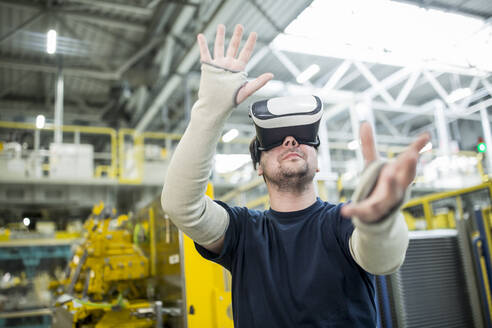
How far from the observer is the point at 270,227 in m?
1.76

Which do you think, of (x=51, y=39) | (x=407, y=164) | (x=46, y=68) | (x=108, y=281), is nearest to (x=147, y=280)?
(x=108, y=281)

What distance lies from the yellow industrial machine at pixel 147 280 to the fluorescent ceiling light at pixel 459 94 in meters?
3.11

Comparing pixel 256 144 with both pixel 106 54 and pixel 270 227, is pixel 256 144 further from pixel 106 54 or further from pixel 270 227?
pixel 106 54

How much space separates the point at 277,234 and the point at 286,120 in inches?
20.1

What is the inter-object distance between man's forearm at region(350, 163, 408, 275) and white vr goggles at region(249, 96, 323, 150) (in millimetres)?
546

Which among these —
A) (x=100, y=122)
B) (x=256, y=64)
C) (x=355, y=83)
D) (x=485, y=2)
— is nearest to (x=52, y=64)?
(x=100, y=122)

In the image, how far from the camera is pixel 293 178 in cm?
171

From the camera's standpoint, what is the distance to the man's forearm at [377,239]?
3.68ft

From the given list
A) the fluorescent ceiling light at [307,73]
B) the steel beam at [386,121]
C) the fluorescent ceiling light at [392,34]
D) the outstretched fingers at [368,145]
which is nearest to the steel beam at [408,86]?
the fluorescent ceiling light at [392,34]

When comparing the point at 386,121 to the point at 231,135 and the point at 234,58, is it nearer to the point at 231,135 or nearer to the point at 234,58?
the point at 231,135

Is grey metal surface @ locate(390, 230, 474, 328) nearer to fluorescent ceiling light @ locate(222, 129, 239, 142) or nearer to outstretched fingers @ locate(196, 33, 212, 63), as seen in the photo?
outstretched fingers @ locate(196, 33, 212, 63)

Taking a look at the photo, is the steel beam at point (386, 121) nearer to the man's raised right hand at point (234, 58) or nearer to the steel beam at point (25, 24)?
the steel beam at point (25, 24)

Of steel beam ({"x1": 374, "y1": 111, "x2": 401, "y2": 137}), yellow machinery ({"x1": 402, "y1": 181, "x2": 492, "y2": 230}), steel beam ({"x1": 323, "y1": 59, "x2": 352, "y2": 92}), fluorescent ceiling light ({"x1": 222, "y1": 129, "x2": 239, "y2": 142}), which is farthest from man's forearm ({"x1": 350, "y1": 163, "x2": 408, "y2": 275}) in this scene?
steel beam ({"x1": 374, "y1": 111, "x2": 401, "y2": 137})

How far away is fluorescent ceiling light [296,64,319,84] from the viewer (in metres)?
7.22
